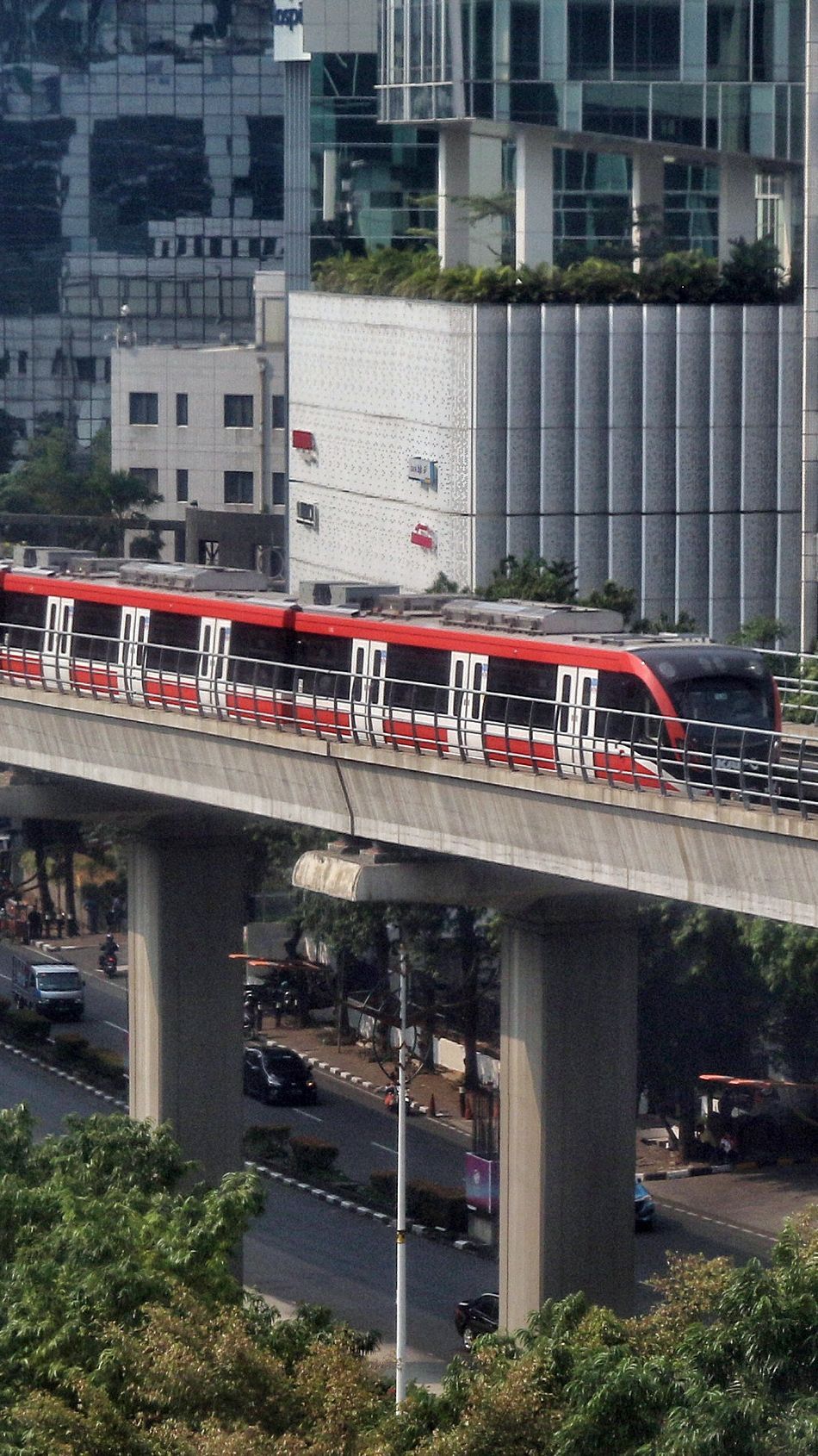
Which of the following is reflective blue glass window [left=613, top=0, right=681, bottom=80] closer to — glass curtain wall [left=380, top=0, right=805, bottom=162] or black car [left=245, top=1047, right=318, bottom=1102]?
glass curtain wall [left=380, top=0, right=805, bottom=162]

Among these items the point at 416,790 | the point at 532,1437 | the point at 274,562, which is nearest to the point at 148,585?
the point at 416,790

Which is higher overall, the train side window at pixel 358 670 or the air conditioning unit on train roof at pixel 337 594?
the air conditioning unit on train roof at pixel 337 594

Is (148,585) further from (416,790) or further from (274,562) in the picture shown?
(274,562)

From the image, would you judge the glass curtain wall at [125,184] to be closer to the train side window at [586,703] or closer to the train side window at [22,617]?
the train side window at [22,617]

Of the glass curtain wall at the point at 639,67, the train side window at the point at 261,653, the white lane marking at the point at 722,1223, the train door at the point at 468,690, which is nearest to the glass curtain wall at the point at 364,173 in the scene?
the glass curtain wall at the point at 639,67

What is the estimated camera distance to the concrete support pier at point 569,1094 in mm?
41969

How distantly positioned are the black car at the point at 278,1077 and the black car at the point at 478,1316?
73.0 ft

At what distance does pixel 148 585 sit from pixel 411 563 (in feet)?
98.6

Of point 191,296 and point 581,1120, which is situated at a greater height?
point 191,296

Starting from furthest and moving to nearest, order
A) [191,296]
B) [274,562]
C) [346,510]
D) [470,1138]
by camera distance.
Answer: [191,296] → [274,562] → [346,510] → [470,1138]

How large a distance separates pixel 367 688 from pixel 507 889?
4.78 meters

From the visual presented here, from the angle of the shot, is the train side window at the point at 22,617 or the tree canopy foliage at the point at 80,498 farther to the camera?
the tree canopy foliage at the point at 80,498

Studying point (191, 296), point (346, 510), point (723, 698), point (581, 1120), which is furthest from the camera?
point (191, 296)

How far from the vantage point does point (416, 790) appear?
136ft
